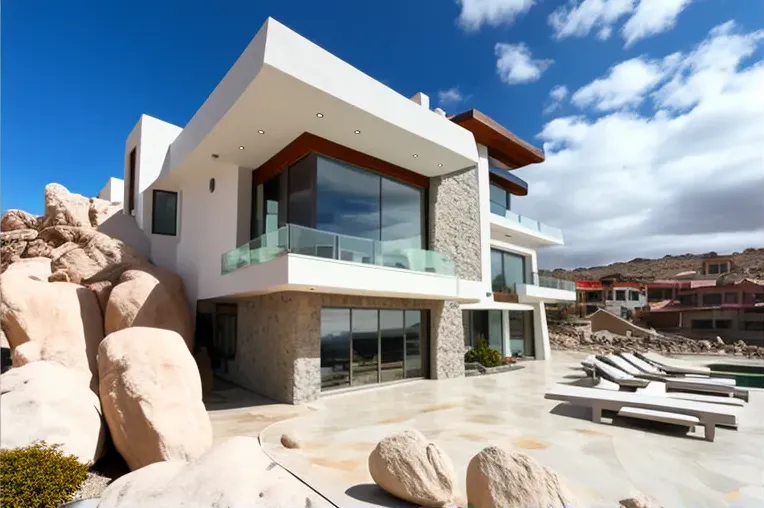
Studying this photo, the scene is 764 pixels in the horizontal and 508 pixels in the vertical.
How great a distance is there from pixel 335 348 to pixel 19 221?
58.4ft

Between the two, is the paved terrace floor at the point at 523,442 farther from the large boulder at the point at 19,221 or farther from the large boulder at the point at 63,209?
the large boulder at the point at 19,221

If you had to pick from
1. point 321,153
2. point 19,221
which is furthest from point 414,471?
point 19,221

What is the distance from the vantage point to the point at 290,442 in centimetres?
722

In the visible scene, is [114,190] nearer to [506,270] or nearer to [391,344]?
[391,344]

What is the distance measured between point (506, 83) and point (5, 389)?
724 inches

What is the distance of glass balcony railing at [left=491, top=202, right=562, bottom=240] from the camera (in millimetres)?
20906

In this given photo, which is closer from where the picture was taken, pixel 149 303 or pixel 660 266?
pixel 149 303

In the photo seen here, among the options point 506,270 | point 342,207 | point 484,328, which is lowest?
point 484,328

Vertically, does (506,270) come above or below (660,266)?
below

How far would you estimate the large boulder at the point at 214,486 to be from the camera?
4855 millimetres

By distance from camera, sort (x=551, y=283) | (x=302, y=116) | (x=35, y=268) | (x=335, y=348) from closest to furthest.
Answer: (x=302, y=116) < (x=335, y=348) < (x=35, y=268) < (x=551, y=283)

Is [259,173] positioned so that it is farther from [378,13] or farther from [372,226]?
[378,13]

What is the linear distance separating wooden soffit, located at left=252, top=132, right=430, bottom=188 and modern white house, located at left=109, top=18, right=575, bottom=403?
57mm

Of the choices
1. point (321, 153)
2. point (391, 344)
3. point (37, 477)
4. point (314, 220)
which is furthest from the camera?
point (391, 344)
